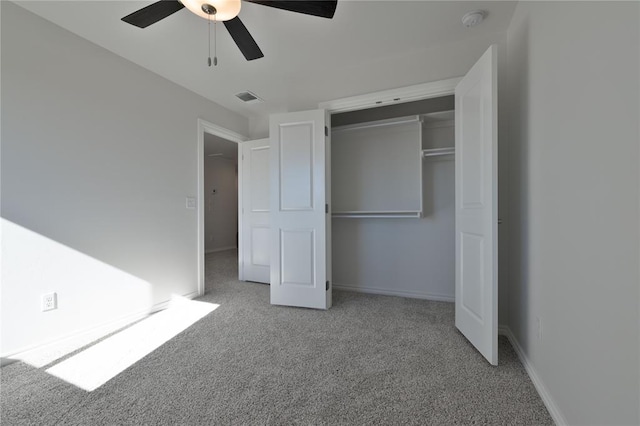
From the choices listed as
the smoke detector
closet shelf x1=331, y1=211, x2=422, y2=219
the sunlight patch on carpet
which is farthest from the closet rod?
the sunlight patch on carpet

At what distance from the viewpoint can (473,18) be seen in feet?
6.55

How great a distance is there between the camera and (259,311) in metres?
2.71

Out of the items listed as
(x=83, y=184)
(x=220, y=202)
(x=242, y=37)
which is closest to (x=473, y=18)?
(x=242, y=37)

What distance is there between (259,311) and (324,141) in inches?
75.6

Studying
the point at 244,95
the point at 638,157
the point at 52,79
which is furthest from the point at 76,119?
the point at 638,157

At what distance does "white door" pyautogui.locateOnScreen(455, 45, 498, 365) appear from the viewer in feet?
5.43

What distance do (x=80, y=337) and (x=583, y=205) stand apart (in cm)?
338

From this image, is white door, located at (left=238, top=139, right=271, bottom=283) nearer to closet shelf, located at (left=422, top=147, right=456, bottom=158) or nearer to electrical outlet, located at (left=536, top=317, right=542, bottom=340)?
closet shelf, located at (left=422, top=147, right=456, bottom=158)

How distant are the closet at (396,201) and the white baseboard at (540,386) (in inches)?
43.8

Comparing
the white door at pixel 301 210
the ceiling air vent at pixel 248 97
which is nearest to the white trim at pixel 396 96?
the white door at pixel 301 210

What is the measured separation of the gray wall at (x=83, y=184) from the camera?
182cm

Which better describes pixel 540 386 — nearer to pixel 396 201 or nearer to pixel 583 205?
pixel 583 205

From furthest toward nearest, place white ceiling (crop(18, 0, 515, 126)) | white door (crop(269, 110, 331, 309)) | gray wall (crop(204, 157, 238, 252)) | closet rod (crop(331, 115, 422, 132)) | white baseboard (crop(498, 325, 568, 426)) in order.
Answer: gray wall (crop(204, 157, 238, 252)) → closet rod (crop(331, 115, 422, 132)) → white door (crop(269, 110, 331, 309)) → white ceiling (crop(18, 0, 515, 126)) → white baseboard (crop(498, 325, 568, 426))

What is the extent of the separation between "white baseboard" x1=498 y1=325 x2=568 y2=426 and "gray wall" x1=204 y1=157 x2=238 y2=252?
6.37 metres
